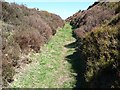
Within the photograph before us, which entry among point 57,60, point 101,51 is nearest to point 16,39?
point 57,60

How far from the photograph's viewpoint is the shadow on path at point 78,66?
1296cm

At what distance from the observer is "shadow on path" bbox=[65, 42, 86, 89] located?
12961mm

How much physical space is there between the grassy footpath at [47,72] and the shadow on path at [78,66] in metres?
0.25

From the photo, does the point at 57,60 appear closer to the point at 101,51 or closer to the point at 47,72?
the point at 47,72

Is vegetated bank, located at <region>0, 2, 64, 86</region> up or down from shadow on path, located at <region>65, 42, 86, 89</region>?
up

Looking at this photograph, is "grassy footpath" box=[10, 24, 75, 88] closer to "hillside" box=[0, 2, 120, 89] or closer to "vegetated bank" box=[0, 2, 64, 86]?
"hillside" box=[0, 2, 120, 89]

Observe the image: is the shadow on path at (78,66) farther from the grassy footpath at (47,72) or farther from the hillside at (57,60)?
the grassy footpath at (47,72)

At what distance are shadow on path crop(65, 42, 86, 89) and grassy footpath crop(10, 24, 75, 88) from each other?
25cm

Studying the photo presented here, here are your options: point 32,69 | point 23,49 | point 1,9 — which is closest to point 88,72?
point 32,69

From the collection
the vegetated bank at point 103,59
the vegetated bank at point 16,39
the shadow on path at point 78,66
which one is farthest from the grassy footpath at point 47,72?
the vegetated bank at point 103,59

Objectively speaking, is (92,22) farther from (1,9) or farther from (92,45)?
(92,45)

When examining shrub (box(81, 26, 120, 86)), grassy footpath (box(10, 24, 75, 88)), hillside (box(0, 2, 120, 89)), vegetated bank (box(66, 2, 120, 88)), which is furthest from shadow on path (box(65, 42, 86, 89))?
shrub (box(81, 26, 120, 86))

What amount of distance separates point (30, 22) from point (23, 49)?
6.14 m

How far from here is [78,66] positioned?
15852mm
